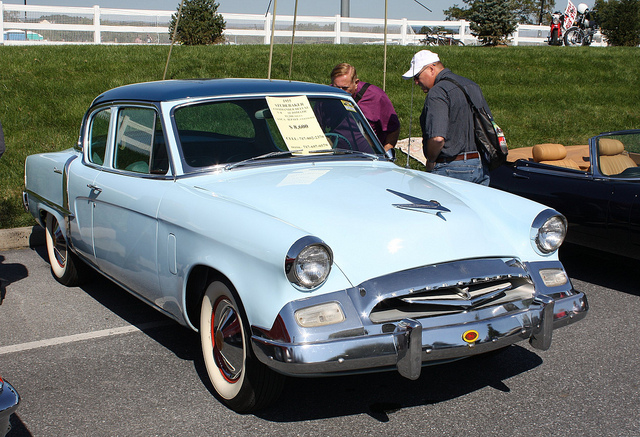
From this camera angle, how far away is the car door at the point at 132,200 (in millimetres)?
3992

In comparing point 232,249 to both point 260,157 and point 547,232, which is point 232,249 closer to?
point 260,157

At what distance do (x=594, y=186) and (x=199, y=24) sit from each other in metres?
14.7

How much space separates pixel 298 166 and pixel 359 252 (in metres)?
1.23

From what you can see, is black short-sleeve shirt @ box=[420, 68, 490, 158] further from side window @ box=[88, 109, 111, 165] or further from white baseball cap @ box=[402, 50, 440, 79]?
side window @ box=[88, 109, 111, 165]

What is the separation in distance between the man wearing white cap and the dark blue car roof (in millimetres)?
930

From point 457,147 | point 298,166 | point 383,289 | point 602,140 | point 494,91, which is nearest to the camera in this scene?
point 383,289

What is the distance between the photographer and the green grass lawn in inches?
440

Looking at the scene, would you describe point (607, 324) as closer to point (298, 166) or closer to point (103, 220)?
point (298, 166)

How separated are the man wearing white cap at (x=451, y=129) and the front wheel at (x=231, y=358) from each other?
8.51 feet

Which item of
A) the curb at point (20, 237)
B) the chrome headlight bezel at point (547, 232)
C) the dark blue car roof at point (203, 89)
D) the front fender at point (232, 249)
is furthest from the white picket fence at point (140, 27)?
the chrome headlight bezel at point (547, 232)

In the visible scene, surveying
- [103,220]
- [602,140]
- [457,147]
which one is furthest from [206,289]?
[602,140]

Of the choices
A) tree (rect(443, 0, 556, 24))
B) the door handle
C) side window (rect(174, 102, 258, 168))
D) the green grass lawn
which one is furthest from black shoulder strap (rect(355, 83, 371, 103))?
tree (rect(443, 0, 556, 24))

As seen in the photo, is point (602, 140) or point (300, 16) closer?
point (602, 140)

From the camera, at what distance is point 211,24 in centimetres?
1877
